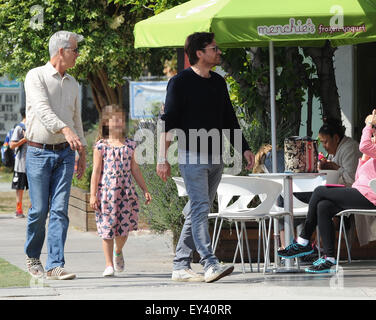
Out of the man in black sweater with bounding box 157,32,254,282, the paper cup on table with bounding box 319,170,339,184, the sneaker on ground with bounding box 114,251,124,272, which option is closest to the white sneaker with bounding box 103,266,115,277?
the sneaker on ground with bounding box 114,251,124,272

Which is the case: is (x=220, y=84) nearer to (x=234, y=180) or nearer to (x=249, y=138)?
(x=234, y=180)

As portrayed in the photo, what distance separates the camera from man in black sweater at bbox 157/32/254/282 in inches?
329

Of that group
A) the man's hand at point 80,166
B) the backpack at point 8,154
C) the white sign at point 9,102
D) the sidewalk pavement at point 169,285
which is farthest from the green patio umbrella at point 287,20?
the white sign at point 9,102

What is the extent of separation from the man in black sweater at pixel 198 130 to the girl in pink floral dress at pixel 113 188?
0.91m

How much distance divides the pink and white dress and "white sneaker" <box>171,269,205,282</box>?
0.75 meters

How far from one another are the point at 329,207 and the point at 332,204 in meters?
0.04

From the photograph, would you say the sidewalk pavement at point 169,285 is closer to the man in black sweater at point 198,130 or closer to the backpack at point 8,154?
the man in black sweater at point 198,130

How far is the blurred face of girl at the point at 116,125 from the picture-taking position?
9.28 m

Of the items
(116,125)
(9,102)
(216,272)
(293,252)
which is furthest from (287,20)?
(9,102)

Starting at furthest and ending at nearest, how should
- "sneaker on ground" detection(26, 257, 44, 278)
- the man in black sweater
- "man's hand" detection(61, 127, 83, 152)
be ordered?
"sneaker on ground" detection(26, 257, 44, 278) → the man in black sweater → "man's hand" detection(61, 127, 83, 152)

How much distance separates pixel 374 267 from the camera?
9836mm

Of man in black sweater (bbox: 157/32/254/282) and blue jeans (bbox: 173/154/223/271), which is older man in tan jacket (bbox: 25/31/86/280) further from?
blue jeans (bbox: 173/154/223/271)

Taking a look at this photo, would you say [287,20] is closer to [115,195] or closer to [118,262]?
[115,195]

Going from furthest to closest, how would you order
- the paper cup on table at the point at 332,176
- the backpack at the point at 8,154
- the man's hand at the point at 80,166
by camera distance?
the backpack at the point at 8,154, the paper cup on table at the point at 332,176, the man's hand at the point at 80,166
